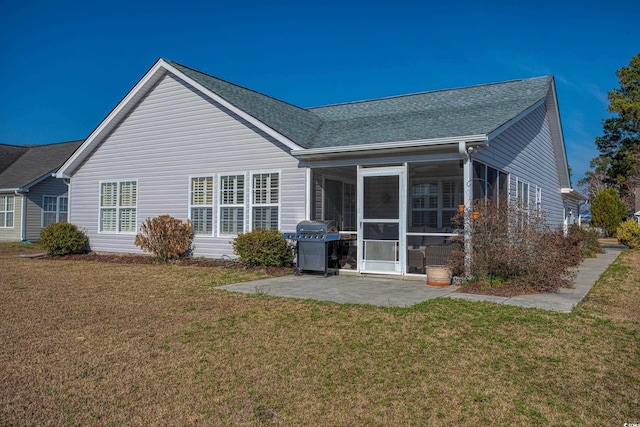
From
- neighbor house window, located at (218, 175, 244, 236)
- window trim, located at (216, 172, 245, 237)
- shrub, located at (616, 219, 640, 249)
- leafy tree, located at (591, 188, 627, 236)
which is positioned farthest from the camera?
leafy tree, located at (591, 188, 627, 236)

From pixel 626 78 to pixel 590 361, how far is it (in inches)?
1492

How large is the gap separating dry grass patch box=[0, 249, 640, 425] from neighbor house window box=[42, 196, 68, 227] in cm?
1988

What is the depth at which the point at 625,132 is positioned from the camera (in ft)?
123

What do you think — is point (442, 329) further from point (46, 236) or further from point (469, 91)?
point (46, 236)

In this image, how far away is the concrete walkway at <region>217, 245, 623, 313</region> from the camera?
7902mm

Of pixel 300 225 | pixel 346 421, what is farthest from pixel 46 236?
pixel 346 421

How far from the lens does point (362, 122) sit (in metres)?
14.4

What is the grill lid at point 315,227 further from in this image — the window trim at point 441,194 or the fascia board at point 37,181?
the fascia board at point 37,181

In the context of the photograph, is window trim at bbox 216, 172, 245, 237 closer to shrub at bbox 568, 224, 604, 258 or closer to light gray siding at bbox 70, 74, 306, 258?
light gray siding at bbox 70, 74, 306, 258

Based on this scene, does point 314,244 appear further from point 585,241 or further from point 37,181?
point 37,181

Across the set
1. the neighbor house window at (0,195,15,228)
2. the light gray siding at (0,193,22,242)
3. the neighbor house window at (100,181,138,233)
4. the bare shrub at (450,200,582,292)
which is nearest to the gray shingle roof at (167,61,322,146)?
the neighbor house window at (100,181,138,233)

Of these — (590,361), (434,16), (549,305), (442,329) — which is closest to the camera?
(590,361)

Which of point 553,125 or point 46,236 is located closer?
point 46,236

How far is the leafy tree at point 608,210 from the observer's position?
116ft
